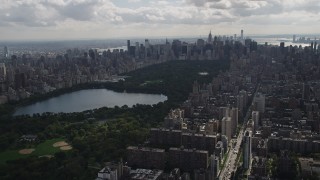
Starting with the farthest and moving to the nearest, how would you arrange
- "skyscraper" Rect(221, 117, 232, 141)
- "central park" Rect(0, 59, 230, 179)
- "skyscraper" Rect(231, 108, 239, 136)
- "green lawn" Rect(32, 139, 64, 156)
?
"skyscraper" Rect(231, 108, 239, 136) < "skyscraper" Rect(221, 117, 232, 141) < "green lawn" Rect(32, 139, 64, 156) < "central park" Rect(0, 59, 230, 179)

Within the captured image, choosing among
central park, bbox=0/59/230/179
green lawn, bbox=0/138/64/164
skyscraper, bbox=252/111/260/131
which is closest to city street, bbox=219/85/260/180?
skyscraper, bbox=252/111/260/131

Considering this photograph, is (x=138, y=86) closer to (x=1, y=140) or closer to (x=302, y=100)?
(x=302, y=100)

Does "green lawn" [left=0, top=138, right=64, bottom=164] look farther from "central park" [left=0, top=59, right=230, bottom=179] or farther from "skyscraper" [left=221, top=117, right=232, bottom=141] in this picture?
"skyscraper" [left=221, top=117, right=232, bottom=141]

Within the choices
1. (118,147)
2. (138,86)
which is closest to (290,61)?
(138,86)

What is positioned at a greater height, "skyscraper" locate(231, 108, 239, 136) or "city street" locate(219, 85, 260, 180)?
"skyscraper" locate(231, 108, 239, 136)

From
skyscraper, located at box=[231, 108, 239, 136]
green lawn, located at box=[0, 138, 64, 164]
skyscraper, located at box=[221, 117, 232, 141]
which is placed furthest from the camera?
skyscraper, located at box=[231, 108, 239, 136]

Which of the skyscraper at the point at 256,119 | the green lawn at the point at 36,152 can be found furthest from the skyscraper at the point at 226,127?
the green lawn at the point at 36,152

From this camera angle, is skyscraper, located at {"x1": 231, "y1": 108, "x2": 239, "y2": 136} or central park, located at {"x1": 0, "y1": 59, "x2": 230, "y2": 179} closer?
central park, located at {"x1": 0, "y1": 59, "x2": 230, "y2": 179}

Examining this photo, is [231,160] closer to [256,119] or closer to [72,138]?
[256,119]

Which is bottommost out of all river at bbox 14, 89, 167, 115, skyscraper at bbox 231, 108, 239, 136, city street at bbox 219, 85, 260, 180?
city street at bbox 219, 85, 260, 180
